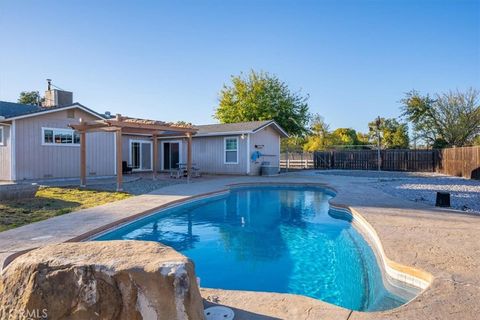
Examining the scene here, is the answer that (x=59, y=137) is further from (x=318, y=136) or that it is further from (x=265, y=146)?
(x=318, y=136)

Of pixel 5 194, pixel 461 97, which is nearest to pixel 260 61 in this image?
pixel 461 97

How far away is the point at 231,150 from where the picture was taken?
18.2 m

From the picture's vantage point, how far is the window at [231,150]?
18047 millimetres

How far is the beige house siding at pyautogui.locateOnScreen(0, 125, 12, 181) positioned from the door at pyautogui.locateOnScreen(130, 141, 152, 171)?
7124mm

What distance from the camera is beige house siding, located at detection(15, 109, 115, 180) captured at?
1252cm

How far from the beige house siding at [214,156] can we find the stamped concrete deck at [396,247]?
918 centimetres

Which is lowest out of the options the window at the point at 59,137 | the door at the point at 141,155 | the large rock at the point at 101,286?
the large rock at the point at 101,286

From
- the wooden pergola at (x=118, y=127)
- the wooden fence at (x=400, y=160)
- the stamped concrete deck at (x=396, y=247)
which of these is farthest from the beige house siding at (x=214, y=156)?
the stamped concrete deck at (x=396, y=247)

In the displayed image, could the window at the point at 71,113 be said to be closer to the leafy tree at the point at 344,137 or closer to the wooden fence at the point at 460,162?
the wooden fence at the point at 460,162

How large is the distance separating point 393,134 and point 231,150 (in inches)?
888

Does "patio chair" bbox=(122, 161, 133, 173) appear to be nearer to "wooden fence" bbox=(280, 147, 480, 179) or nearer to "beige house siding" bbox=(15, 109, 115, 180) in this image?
"beige house siding" bbox=(15, 109, 115, 180)

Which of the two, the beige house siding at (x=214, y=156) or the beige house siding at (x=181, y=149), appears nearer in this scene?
the beige house siding at (x=214, y=156)

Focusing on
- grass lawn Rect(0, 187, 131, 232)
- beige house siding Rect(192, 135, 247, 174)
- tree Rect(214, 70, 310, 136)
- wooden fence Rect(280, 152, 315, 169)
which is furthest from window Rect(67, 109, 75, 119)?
tree Rect(214, 70, 310, 136)

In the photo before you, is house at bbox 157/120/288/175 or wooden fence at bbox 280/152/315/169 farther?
wooden fence at bbox 280/152/315/169
